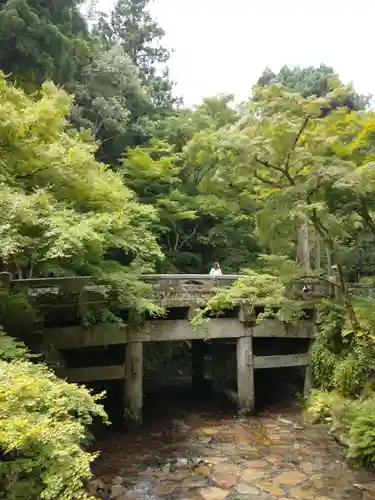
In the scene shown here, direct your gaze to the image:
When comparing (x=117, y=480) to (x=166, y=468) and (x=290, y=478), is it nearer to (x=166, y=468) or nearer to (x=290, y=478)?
(x=166, y=468)

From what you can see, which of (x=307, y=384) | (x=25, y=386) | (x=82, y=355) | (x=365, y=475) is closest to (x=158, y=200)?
(x=82, y=355)

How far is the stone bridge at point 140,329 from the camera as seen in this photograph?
1048cm

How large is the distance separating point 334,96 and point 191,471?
809 centimetres

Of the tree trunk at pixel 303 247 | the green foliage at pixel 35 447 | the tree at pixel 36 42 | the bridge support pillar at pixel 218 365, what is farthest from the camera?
the tree trunk at pixel 303 247

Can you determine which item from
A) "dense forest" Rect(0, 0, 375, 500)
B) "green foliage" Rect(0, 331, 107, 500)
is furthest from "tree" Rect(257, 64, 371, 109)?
"green foliage" Rect(0, 331, 107, 500)

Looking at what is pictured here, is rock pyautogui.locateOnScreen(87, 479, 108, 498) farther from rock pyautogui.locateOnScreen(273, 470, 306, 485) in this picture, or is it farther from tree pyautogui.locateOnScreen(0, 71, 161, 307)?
tree pyautogui.locateOnScreen(0, 71, 161, 307)

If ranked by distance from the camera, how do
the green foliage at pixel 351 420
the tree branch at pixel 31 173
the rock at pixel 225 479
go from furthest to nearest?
the tree branch at pixel 31 173 < the green foliage at pixel 351 420 < the rock at pixel 225 479

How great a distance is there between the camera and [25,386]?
459 centimetres

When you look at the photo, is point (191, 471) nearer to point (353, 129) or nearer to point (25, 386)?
point (25, 386)

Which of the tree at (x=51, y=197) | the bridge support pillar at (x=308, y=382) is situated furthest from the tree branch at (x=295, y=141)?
the bridge support pillar at (x=308, y=382)

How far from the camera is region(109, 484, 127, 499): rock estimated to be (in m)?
7.44

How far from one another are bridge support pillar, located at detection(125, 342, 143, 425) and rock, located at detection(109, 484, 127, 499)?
3606 millimetres

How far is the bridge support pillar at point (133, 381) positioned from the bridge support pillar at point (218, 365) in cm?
379

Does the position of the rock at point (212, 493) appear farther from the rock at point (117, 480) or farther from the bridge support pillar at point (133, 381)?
the bridge support pillar at point (133, 381)
